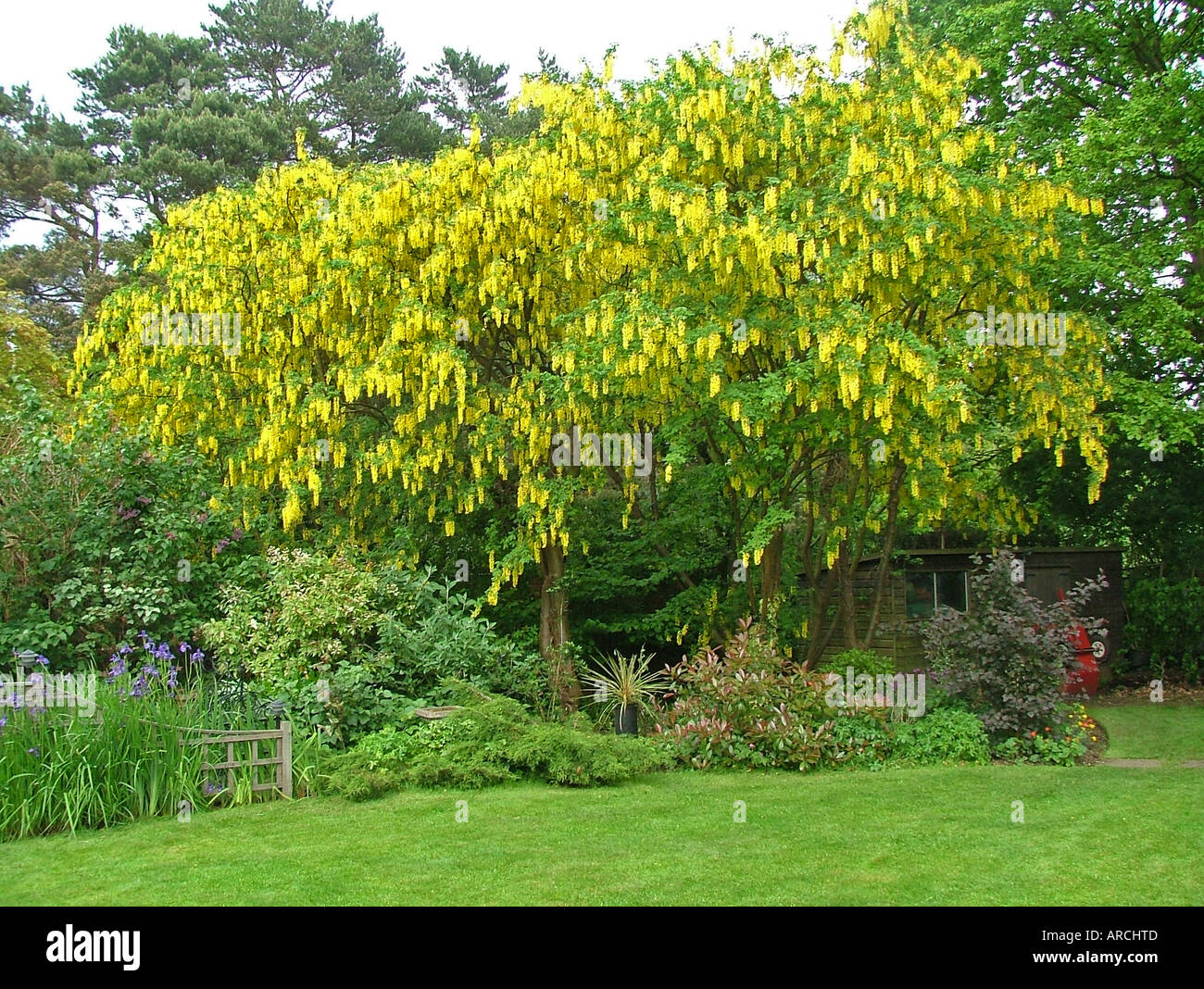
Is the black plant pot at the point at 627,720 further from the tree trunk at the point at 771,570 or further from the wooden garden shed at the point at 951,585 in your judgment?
the wooden garden shed at the point at 951,585

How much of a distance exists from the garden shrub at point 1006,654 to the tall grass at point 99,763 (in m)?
6.12

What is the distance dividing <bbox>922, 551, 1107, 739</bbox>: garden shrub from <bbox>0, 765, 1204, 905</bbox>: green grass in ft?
3.48

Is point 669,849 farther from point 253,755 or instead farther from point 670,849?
point 253,755

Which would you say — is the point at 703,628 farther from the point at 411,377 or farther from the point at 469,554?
the point at 411,377

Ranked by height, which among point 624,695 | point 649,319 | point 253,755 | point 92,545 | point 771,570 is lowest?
point 624,695

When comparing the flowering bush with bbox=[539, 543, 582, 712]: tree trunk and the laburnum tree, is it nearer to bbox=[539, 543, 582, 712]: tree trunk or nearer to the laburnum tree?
the laburnum tree

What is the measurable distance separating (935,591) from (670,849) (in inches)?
329

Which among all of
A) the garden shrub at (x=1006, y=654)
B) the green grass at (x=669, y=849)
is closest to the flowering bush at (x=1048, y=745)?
the garden shrub at (x=1006, y=654)

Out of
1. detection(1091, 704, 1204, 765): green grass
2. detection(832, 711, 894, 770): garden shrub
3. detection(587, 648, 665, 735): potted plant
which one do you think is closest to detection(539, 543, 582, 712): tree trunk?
detection(587, 648, 665, 735): potted plant

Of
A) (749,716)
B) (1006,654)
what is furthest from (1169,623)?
(749,716)

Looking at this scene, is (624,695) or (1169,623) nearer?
(624,695)

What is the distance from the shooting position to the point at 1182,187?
12547mm

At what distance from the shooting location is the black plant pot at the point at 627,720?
1038 centimetres

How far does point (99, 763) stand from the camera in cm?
698
